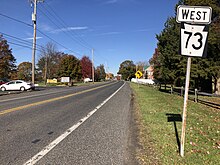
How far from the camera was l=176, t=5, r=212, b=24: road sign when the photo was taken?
5.13 metres

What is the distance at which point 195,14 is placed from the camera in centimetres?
518

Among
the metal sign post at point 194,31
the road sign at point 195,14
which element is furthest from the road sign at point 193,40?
the road sign at point 195,14

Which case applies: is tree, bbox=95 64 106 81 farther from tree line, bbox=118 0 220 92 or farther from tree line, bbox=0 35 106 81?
tree line, bbox=118 0 220 92

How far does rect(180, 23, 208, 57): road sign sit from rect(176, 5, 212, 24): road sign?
0.13 metres

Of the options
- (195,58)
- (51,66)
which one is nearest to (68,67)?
(51,66)

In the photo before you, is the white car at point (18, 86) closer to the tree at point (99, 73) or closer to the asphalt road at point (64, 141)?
the asphalt road at point (64, 141)

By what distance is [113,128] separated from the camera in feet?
27.1

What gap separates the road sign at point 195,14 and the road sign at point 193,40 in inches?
5.0

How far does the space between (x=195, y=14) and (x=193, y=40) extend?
0.59 m

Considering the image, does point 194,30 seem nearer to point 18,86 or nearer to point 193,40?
point 193,40

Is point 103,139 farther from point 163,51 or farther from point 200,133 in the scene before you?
point 163,51

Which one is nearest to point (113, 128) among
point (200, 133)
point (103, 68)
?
point (200, 133)

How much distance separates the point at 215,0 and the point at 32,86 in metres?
25.9

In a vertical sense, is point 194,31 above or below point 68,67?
below
